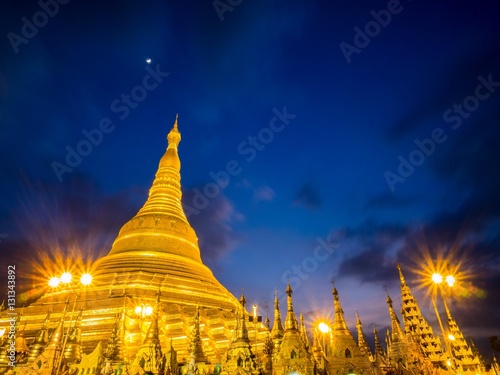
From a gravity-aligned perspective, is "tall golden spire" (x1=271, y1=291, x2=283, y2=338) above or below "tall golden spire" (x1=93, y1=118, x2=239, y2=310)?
below

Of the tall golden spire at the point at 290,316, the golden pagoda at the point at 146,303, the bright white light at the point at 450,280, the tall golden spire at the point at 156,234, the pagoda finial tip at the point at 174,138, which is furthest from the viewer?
the pagoda finial tip at the point at 174,138

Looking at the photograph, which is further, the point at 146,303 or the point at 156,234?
the point at 156,234

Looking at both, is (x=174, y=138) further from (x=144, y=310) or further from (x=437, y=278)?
(x=437, y=278)

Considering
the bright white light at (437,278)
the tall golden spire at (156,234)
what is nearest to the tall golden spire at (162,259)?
the tall golden spire at (156,234)

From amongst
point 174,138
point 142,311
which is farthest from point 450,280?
point 174,138

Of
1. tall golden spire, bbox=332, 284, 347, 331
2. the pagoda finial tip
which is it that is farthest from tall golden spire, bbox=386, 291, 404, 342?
the pagoda finial tip

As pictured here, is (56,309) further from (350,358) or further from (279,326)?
(350,358)

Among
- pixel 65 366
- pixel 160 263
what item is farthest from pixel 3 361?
pixel 160 263

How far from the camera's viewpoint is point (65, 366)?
1969cm

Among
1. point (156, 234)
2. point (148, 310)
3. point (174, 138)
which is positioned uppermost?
point (174, 138)

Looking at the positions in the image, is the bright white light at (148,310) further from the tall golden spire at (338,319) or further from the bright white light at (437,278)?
the bright white light at (437,278)

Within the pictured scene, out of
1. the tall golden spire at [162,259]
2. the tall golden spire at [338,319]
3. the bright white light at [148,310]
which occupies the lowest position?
the tall golden spire at [338,319]

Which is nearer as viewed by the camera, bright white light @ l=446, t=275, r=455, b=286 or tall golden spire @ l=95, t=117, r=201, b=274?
bright white light @ l=446, t=275, r=455, b=286

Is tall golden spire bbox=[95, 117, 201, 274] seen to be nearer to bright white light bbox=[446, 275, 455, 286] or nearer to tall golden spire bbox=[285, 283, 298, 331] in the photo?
tall golden spire bbox=[285, 283, 298, 331]
